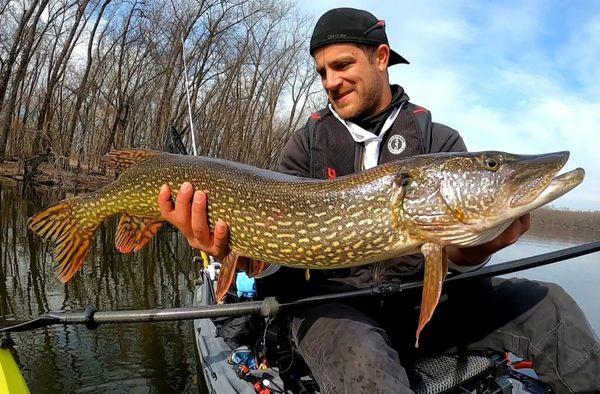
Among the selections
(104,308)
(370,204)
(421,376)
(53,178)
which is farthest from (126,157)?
(53,178)

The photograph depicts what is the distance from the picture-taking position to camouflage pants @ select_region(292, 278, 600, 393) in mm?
1633

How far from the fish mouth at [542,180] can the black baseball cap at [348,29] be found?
1.05m

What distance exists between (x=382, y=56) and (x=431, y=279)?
130 cm

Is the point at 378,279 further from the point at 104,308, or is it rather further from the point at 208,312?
the point at 104,308

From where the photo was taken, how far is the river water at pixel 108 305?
11.7 ft

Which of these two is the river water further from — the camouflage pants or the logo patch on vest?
the logo patch on vest

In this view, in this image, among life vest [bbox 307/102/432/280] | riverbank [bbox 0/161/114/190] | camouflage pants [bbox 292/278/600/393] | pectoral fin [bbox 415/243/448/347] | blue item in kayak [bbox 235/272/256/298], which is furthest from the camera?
riverbank [bbox 0/161/114/190]

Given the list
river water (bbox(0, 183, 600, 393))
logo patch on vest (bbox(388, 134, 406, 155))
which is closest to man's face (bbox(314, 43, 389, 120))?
logo patch on vest (bbox(388, 134, 406, 155))

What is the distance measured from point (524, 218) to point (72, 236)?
196cm

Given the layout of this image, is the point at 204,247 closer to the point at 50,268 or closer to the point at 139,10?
the point at 50,268

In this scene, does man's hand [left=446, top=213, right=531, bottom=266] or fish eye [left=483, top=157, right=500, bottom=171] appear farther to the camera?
man's hand [left=446, top=213, right=531, bottom=266]

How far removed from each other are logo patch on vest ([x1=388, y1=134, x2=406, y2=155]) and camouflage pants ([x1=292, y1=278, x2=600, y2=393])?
0.66 meters

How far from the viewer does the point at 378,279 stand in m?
2.09

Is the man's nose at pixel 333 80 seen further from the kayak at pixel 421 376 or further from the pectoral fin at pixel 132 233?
the kayak at pixel 421 376
